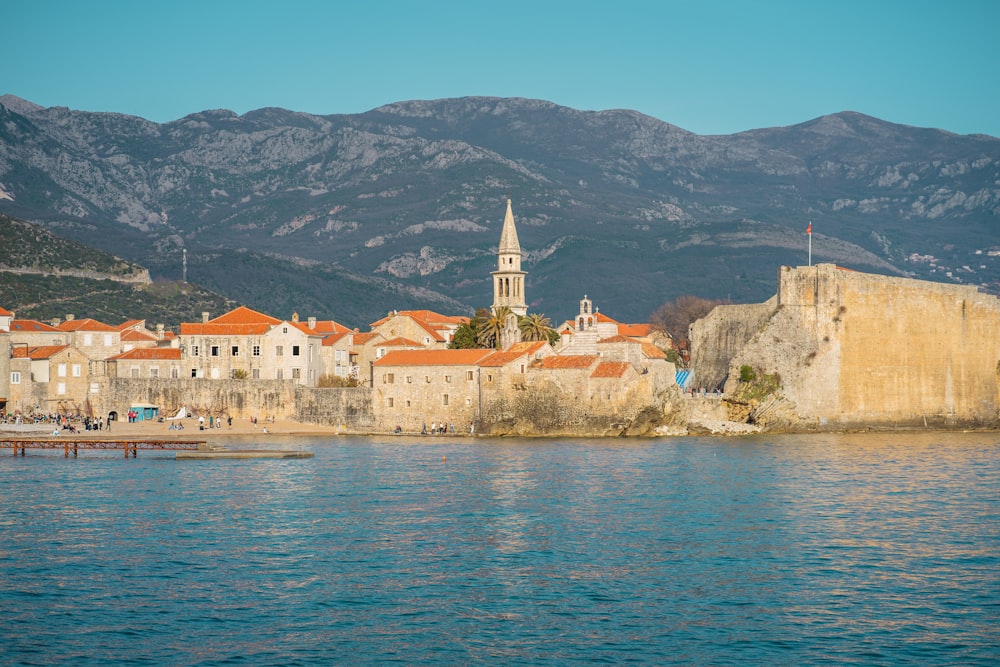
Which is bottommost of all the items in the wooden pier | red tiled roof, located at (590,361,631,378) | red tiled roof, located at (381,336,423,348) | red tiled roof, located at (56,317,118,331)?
the wooden pier

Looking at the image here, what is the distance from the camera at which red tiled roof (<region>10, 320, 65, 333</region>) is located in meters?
80.2

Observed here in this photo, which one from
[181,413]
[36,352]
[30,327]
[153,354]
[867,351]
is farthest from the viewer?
[30,327]

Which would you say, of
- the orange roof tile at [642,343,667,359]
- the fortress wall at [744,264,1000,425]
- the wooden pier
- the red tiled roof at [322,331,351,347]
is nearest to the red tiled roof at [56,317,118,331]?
the red tiled roof at [322,331,351,347]

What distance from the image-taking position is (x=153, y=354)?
7556 centimetres

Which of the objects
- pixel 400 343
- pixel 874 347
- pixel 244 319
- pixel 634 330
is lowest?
pixel 874 347

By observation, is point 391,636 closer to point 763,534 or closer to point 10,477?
point 763,534

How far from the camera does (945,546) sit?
36719 mm

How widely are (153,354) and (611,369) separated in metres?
27.9

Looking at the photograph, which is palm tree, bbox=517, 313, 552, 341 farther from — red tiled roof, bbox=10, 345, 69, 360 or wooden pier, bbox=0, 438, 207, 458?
red tiled roof, bbox=10, 345, 69, 360

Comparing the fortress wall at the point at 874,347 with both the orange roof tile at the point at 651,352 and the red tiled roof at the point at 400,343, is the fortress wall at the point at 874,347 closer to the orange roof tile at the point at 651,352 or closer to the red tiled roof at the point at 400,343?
the orange roof tile at the point at 651,352

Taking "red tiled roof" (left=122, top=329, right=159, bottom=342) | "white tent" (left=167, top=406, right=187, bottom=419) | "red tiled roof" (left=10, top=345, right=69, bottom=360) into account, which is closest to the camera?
"white tent" (left=167, top=406, right=187, bottom=419)

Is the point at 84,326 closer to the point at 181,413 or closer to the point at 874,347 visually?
the point at 181,413

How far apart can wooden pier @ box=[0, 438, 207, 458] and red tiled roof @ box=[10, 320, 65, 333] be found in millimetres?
18547

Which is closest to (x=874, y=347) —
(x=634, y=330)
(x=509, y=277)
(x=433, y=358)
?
(x=433, y=358)
